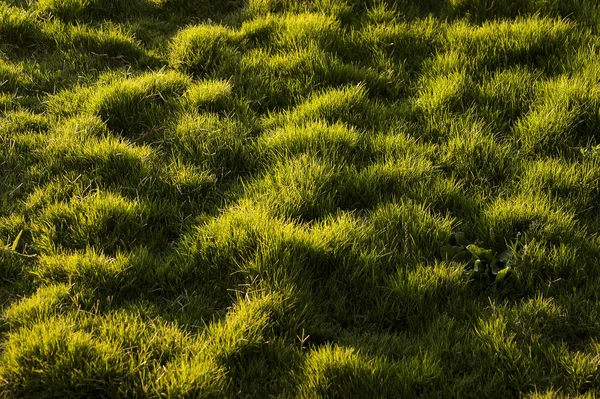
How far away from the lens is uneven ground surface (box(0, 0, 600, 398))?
2.89 m

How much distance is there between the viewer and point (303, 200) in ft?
12.3

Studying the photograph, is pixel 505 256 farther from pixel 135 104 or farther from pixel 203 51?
pixel 203 51

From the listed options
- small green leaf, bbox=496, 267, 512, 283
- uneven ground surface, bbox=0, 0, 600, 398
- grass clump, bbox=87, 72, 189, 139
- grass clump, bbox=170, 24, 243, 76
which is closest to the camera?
uneven ground surface, bbox=0, 0, 600, 398

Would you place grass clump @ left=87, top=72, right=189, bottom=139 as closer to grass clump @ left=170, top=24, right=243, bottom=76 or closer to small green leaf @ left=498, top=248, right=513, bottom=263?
grass clump @ left=170, top=24, right=243, bottom=76

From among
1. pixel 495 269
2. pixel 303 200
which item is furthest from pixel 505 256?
pixel 303 200

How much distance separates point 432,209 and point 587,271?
0.88 metres

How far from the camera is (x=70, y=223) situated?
Answer: 11.9 feet

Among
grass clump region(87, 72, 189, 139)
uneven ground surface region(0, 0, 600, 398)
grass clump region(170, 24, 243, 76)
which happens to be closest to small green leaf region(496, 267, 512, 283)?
uneven ground surface region(0, 0, 600, 398)

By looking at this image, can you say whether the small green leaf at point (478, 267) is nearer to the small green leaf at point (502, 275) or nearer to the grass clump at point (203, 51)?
the small green leaf at point (502, 275)

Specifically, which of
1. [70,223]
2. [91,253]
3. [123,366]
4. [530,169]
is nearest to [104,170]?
[70,223]

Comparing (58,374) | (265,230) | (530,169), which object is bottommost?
(58,374)

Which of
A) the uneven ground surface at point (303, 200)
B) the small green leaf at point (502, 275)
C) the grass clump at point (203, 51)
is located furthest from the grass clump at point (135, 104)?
the small green leaf at point (502, 275)

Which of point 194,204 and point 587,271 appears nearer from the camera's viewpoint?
point 587,271

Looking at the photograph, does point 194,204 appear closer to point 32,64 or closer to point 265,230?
point 265,230
